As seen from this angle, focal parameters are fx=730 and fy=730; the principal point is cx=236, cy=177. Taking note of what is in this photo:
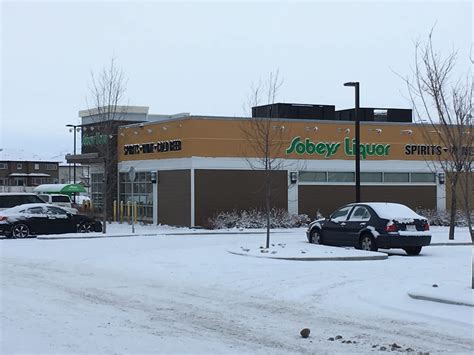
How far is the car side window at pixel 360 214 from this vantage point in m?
20.9

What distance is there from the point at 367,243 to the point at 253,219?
14.0 metres

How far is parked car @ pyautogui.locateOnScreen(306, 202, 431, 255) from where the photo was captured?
20.1 m

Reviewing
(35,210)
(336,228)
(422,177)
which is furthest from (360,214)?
(422,177)

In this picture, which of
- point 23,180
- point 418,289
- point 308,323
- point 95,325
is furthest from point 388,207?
point 23,180

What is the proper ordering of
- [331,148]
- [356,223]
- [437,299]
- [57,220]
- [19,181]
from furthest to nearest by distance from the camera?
[19,181] < [331,148] < [57,220] < [356,223] < [437,299]

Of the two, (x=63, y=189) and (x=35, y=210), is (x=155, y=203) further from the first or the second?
(x=63, y=189)

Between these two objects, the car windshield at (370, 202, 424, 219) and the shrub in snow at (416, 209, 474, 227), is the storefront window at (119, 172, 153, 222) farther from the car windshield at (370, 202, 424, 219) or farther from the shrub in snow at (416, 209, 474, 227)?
the car windshield at (370, 202, 424, 219)

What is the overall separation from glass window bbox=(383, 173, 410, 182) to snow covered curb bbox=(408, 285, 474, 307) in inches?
1051

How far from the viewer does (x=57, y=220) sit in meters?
29.2

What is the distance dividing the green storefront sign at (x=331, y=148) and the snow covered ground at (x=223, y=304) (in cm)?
1648

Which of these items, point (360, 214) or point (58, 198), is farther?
point (58, 198)

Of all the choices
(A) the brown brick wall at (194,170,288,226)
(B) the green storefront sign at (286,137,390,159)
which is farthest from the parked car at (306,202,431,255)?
(B) the green storefront sign at (286,137,390,159)

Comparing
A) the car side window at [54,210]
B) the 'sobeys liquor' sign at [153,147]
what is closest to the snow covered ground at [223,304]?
the car side window at [54,210]

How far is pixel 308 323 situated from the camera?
1024cm
